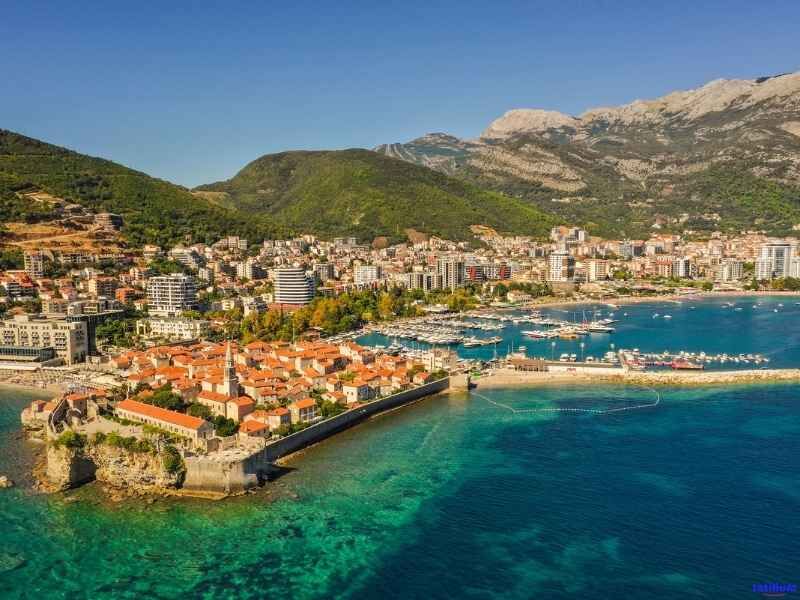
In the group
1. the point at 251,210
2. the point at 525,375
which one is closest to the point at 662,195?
the point at 251,210

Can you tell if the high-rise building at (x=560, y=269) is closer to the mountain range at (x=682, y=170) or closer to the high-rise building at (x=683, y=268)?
the high-rise building at (x=683, y=268)

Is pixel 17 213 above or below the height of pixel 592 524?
above

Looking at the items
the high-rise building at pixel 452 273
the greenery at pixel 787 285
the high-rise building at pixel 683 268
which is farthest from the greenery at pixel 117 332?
the greenery at pixel 787 285

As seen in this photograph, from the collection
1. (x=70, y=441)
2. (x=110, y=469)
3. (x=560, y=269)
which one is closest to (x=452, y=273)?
(x=560, y=269)

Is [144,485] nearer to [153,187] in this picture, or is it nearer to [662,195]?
[153,187]

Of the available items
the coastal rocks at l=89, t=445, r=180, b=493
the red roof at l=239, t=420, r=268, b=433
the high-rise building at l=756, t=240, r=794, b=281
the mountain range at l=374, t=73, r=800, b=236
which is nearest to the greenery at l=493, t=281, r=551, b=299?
the high-rise building at l=756, t=240, r=794, b=281

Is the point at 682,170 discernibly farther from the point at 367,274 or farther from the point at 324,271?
the point at 324,271
